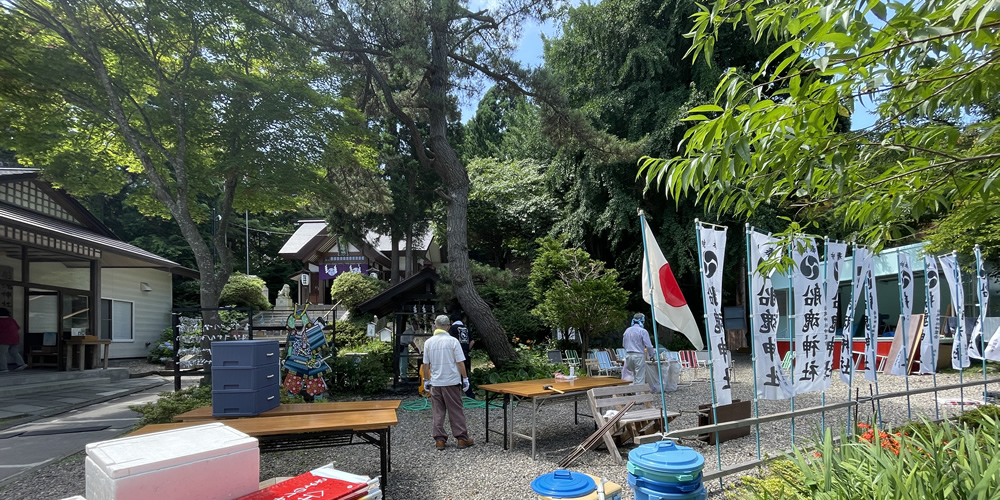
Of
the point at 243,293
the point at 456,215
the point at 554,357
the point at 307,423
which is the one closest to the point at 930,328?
the point at 554,357

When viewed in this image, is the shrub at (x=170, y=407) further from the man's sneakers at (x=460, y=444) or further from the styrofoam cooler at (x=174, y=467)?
the styrofoam cooler at (x=174, y=467)

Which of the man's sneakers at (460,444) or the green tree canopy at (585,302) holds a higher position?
the green tree canopy at (585,302)

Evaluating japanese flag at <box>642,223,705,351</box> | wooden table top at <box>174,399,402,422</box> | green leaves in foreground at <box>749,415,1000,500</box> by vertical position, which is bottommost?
wooden table top at <box>174,399,402,422</box>

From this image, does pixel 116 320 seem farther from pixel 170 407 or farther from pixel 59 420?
pixel 170 407

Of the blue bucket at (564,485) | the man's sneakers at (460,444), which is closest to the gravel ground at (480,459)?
the man's sneakers at (460,444)

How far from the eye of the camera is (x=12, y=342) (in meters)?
12.8

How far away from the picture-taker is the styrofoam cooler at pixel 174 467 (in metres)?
2.11

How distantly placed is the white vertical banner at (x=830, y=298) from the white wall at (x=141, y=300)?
65.0 ft

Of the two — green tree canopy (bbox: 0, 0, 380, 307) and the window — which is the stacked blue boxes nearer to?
green tree canopy (bbox: 0, 0, 380, 307)

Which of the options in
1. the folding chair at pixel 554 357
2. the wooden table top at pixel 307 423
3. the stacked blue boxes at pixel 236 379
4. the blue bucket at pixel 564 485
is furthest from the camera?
the folding chair at pixel 554 357

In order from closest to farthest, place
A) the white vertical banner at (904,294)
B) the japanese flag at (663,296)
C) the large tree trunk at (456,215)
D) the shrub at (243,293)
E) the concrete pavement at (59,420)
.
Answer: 1. the japanese flag at (663,296)
2. the concrete pavement at (59,420)
3. the white vertical banner at (904,294)
4. the large tree trunk at (456,215)
5. the shrub at (243,293)

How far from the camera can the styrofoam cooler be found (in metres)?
2.11

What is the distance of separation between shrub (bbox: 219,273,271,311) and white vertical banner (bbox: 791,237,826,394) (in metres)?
21.9

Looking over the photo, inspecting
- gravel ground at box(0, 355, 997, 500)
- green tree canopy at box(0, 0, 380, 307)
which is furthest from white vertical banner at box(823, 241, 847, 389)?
green tree canopy at box(0, 0, 380, 307)
